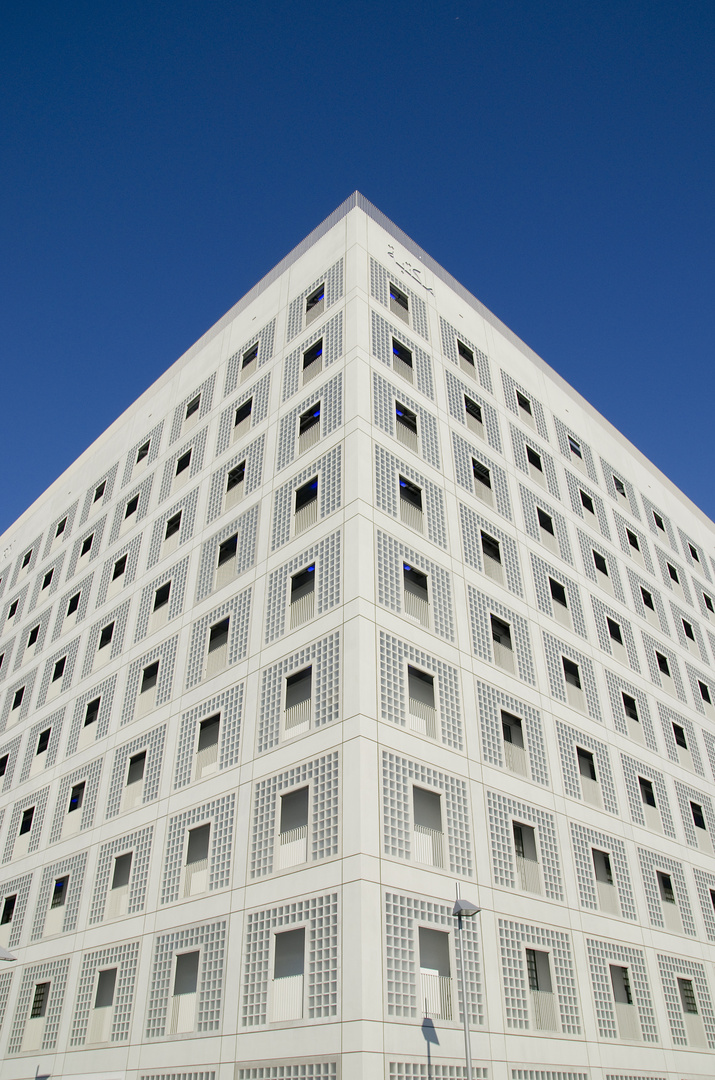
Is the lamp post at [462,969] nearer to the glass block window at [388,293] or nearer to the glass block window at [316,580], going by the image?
the glass block window at [316,580]

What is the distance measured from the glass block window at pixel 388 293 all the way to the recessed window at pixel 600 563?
1203cm

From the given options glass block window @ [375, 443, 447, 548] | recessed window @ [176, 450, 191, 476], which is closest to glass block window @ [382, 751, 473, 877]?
glass block window @ [375, 443, 447, 548]

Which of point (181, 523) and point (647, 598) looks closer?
point (181, 523)

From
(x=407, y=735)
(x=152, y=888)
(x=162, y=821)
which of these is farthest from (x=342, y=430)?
(x=152, y=888)

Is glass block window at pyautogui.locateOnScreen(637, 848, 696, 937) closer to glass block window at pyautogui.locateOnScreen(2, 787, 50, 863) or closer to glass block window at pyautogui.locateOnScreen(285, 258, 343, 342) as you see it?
glass block window at pyautogui.locateOnScreen(2, 787, 50, 863)

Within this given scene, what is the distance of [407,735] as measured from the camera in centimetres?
2066

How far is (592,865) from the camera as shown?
2459cm

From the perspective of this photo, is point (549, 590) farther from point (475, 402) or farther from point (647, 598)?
point (647, 598)

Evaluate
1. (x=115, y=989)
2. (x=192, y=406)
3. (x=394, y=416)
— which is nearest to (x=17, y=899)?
(x=115, y=989)

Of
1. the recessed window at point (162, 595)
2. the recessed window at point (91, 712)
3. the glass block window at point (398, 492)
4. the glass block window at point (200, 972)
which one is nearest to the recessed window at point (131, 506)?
the recessed window at point (162, 595)

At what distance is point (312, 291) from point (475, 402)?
24.7 ft

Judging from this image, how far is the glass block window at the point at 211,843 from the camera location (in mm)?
21484

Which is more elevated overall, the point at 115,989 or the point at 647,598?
the point at 647,598

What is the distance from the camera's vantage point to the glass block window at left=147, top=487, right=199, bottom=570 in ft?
102
